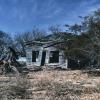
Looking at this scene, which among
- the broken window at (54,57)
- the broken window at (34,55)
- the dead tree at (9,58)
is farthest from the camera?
the broken window at (34,55)

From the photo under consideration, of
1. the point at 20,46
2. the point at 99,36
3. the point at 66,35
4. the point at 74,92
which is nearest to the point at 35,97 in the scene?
the point at 74,92

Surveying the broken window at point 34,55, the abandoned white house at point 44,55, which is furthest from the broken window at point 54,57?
the broken window at point 34,55

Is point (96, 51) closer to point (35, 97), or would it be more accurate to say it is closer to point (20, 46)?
point (35, 97)

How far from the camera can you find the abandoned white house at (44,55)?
120 feet

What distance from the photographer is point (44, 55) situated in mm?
38250

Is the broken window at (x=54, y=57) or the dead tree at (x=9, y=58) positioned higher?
the broken window at (x=54, y=57)

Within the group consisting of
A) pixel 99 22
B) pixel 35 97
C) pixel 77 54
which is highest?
pixel 99 22

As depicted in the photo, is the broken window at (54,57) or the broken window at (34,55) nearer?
the broken window at (54,57)

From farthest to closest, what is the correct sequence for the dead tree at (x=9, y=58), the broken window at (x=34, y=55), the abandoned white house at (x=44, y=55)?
1. the broken window at (x=34, y=55)
2. the abandoned white house at (x=44, y=55)
3. the dead tree at (x=9, y=58)

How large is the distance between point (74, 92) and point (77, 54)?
14.5 m

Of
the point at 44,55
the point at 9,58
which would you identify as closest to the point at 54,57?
the point at 44,55

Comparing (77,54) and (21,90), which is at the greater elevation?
(77,54)

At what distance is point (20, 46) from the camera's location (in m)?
67.1

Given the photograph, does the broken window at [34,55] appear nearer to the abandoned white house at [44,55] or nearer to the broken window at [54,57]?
the abandoned white house at [44,55]
